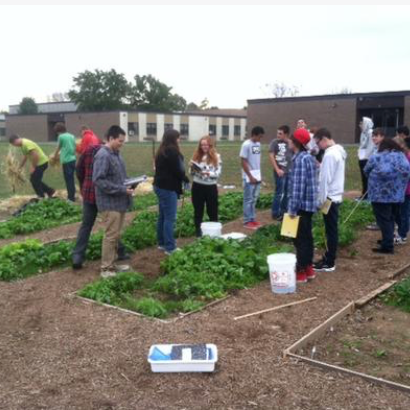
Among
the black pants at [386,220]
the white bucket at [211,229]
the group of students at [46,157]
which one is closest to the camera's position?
the black pants at [386,220]

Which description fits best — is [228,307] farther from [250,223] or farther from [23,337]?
[250,223]

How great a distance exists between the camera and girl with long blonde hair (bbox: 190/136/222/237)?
26.3 ft

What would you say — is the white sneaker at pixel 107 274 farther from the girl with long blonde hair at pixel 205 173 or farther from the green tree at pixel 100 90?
the green tree at pixel 100 90

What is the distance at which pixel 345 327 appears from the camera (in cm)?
519

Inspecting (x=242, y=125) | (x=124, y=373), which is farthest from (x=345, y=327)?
(x=242, y=125)

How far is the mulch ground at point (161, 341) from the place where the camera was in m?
3.79

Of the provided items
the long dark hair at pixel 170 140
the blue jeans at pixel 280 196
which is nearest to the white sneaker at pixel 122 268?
the long dark hair at pixel 170 140

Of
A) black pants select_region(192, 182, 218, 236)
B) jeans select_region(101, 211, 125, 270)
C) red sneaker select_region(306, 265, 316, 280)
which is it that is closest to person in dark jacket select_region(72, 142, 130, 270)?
jeans select_region(101, 211, 125, 270)

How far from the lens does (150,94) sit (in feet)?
276

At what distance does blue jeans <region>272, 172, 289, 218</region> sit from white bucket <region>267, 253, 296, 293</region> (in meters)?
3.85

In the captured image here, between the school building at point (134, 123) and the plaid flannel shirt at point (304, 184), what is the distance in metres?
59.2

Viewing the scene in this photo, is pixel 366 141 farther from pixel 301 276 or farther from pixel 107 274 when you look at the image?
pixel 107 274

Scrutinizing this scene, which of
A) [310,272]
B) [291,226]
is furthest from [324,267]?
[291,226]

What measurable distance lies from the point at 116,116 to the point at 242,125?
89.6 ft
